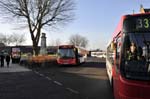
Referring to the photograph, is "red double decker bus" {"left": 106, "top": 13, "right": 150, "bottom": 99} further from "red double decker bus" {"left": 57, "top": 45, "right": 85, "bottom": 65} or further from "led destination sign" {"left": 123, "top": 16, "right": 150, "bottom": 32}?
"red double decker bus" {"left": 57, "top": 45, "right": 85, "bottom": 65}

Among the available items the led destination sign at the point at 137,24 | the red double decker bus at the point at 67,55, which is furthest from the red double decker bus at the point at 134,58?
the red double decker bus at the point at 67,55

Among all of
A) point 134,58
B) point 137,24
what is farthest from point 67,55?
point 134,58

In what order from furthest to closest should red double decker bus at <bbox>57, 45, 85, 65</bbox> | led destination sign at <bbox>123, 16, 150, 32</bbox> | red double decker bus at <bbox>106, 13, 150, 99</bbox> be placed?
red double decker bus at <bbox>57, 45, 85, 65</bbox> → led destination sign at <bbox>123, 16, 150, 32</bbox> → red double decker bus at <bbox>106, 13, 150, 99</bbox>

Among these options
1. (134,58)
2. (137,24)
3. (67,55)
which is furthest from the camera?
(67,55)

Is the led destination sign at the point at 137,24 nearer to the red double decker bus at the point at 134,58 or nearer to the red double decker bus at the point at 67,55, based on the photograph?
the red double decker bus at the point at 134,58

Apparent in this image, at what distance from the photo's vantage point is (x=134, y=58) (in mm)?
9797

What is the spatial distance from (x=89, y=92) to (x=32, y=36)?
4008 centimetres

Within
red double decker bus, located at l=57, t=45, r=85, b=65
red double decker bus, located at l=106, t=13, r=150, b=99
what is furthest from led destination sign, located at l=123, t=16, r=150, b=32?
red double decker bus, located at l=57, t=45, r=85, b=65

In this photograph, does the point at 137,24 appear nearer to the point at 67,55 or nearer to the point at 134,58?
the point at 134,58

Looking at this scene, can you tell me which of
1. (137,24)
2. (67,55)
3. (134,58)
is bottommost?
(134,58)

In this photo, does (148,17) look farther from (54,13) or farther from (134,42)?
(54,13)

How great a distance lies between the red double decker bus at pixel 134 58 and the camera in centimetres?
931

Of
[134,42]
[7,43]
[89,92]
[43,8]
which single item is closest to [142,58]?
[134,42]

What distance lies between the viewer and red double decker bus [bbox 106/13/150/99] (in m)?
9.31
